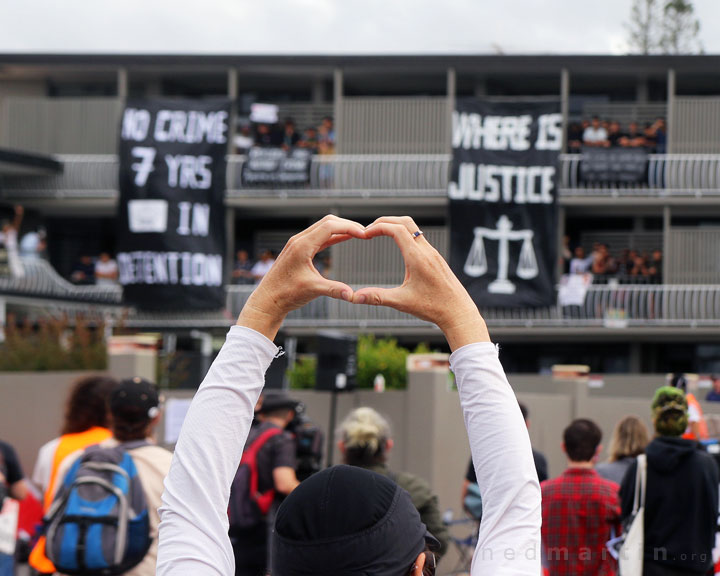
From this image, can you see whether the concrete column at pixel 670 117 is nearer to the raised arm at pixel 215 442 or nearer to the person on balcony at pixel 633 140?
the person on balcony at pixel 633 140

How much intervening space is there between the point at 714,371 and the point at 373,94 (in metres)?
12.4

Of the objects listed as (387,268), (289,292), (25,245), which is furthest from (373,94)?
(289,292)

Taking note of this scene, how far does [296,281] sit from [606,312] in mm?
27420

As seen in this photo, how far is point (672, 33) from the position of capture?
139 feet

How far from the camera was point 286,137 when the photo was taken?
1179 inches

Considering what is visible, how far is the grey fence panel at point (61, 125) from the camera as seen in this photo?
102 feet

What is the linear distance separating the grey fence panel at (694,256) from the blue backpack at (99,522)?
2700 centimetres

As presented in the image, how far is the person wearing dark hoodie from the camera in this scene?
5.32 metres

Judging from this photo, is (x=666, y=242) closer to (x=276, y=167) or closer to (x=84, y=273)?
(x=276, y=167)

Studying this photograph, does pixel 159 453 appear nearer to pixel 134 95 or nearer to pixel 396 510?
pixel 396 510

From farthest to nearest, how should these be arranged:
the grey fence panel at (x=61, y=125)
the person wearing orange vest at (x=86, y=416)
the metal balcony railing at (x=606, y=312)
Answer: the grey fence panel at (x=61, y=125) < the metal balcony railing at (x=606, y=312) < the person wearing orange vest at (x=86, y=416)

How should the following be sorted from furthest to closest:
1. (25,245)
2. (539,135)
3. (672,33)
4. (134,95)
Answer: (672,33) < (134,95) < (25,245) < (539,135)

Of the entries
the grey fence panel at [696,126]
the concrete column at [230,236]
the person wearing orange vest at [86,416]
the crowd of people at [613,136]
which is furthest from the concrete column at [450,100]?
the person wearing orange vest at [86,416]

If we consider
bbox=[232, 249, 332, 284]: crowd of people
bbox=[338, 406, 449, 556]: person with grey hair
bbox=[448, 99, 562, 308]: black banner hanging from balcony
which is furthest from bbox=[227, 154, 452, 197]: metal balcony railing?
bbox=[338, 406, 449, 556]: person with grey hair
